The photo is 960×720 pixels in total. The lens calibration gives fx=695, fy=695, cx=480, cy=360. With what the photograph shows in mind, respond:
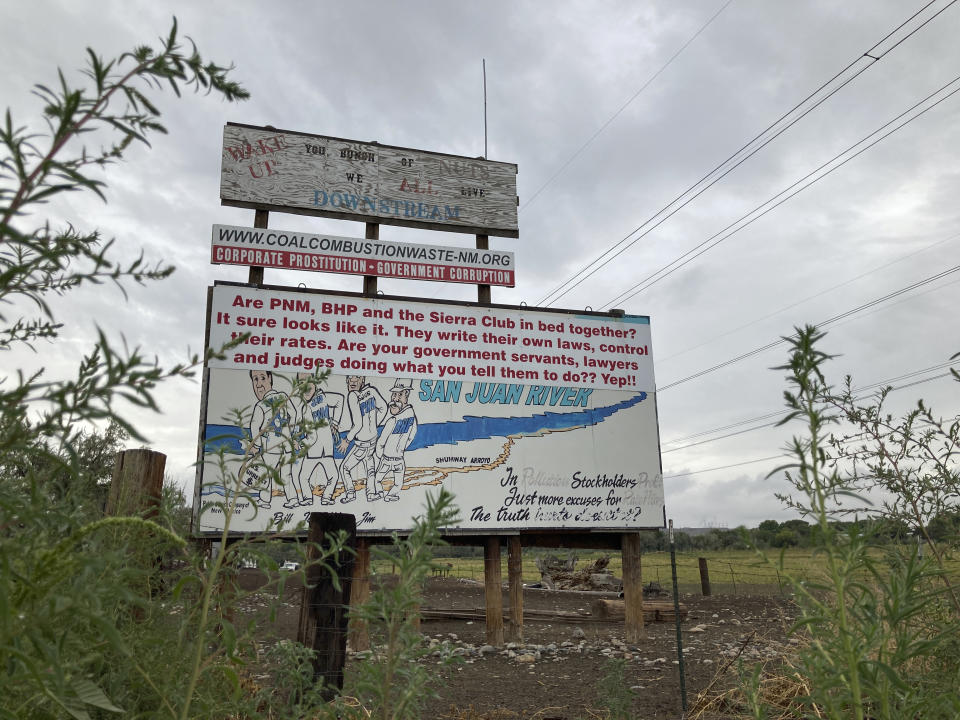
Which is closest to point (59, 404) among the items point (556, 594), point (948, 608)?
point (948, 608)

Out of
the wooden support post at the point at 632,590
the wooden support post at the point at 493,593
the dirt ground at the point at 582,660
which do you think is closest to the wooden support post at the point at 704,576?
the dirt ground at the point at 582,660

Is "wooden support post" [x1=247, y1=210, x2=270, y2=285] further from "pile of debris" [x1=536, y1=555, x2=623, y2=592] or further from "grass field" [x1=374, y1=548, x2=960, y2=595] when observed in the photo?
"pile of debris" [x1=536, y1=555, x2=623, y2=592]

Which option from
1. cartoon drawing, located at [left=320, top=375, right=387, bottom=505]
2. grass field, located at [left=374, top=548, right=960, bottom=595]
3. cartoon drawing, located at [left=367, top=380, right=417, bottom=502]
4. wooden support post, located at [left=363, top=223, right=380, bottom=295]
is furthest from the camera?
grass field, located at [left=374, top=548, right=960, bottom=595]

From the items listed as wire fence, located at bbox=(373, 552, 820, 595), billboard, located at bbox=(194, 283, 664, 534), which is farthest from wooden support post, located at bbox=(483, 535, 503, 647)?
wire fence, located at bbox=(373, 552, 820, 595)

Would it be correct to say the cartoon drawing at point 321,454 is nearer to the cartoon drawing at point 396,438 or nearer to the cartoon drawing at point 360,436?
the cartoon drawing at point 360,436

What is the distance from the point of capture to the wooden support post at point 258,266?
9.34m

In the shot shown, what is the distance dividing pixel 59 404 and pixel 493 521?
9.14 metres

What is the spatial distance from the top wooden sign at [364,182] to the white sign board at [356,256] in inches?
20.2

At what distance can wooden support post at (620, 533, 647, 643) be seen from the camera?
396 inches

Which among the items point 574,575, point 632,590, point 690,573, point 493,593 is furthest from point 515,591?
point 690,573

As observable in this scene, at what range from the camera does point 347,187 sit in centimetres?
1029

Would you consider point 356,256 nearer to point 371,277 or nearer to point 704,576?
point 371,277

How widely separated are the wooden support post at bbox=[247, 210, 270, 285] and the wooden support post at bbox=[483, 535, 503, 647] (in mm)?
4834

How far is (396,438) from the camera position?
9.28 meters
